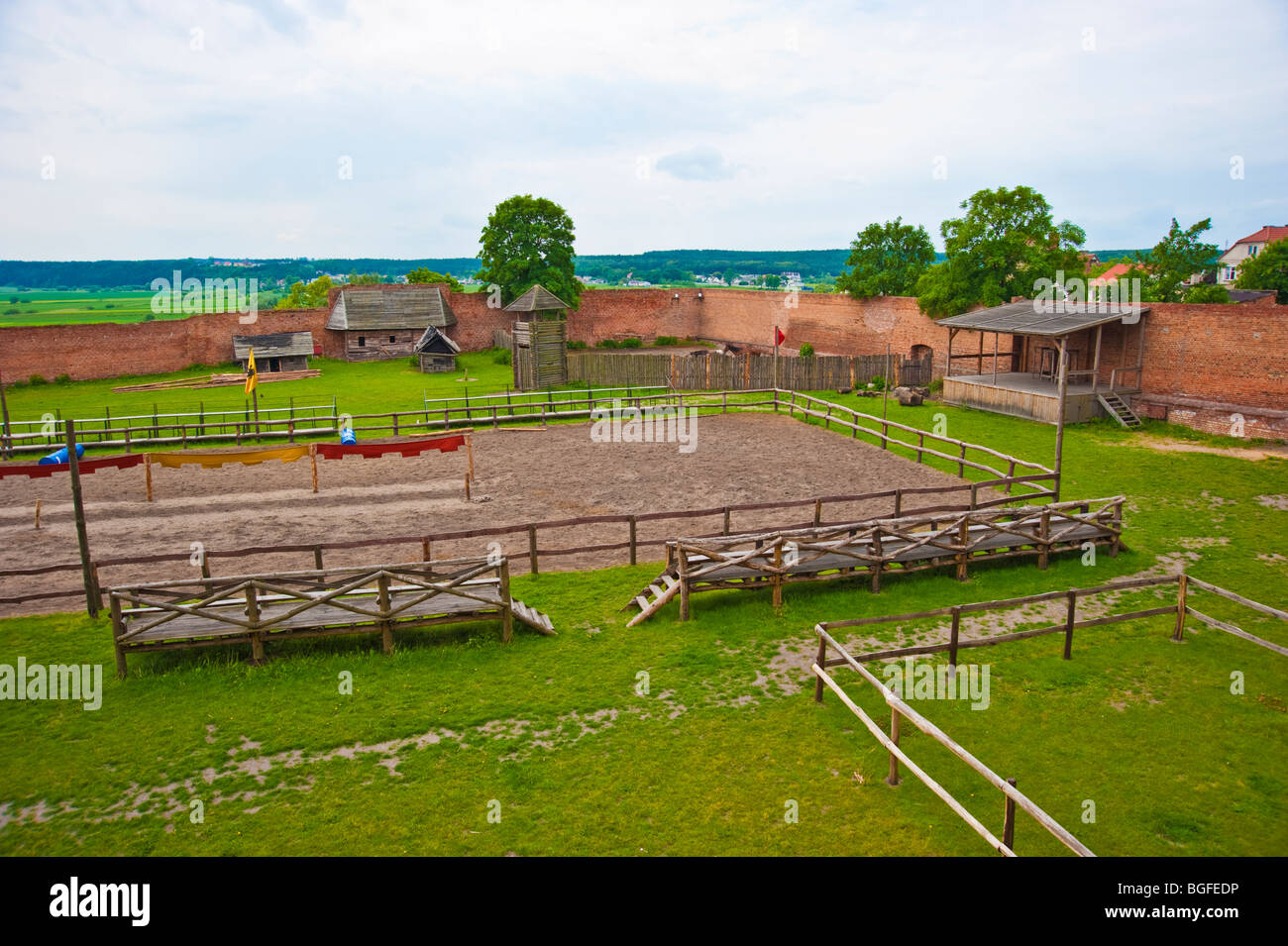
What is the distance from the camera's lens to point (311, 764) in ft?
24.8

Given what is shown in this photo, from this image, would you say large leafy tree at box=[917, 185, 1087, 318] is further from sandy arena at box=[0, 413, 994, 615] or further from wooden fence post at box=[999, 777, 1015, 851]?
wooden fence post at box=[999, 777, 1015, 851]

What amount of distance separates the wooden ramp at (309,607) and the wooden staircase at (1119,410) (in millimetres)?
18895

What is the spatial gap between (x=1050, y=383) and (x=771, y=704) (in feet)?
69.6

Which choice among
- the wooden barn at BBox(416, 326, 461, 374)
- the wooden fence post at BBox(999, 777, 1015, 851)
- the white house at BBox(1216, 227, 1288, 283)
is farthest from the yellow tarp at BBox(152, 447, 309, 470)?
the white house at BBox(1216, 227, 1288, 283)

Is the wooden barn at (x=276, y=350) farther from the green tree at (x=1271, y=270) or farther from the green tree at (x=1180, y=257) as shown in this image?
the green tree at (x=1271, y=270)

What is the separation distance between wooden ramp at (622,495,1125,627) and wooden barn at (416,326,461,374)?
91.5 feet

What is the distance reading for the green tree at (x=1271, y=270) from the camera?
49656 millimetres

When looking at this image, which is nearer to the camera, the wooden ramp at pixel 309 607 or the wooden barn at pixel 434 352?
the wooden ramp at pixel 309 607

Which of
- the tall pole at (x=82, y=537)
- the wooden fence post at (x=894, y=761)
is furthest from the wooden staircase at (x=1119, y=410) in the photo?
the tall pole at (x=82, y=537)

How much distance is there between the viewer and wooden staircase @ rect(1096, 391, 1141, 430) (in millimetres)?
22484

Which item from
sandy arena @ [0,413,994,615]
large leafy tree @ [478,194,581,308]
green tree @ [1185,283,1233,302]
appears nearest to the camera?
sandy arena @ [0,413,994,615]

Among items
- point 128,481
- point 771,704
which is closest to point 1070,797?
point 771,704

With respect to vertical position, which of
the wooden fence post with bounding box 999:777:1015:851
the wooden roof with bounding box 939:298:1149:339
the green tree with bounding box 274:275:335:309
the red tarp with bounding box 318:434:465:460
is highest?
the green tree with bounding box 274:275:335:309
